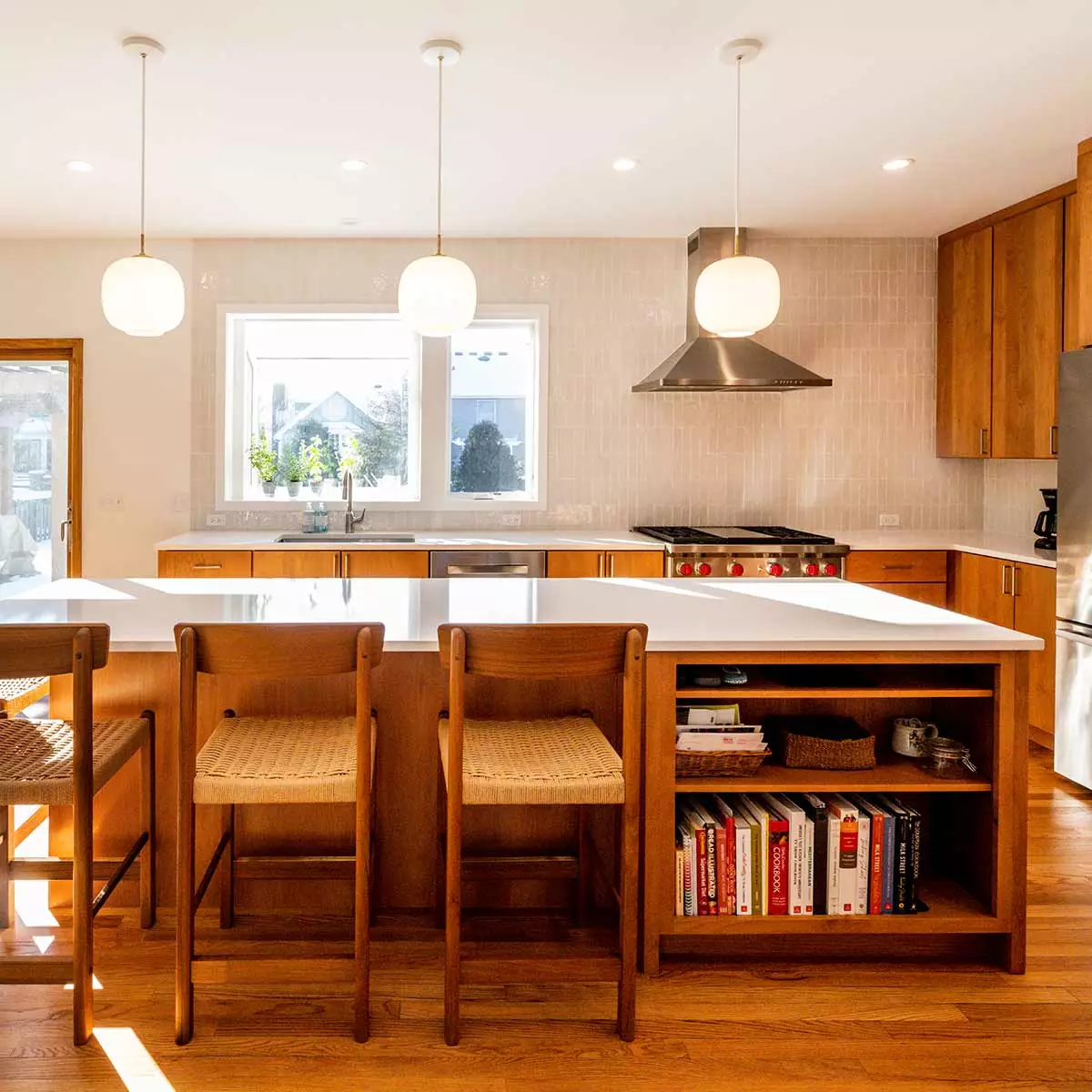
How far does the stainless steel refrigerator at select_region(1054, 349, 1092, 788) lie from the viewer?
12.1 feet

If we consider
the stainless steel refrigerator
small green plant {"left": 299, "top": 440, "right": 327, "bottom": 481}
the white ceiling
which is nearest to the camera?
the white ceiling

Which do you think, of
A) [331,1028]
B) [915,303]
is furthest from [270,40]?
[915,303]

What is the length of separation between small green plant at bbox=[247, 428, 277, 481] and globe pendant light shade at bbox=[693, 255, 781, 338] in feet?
10.6

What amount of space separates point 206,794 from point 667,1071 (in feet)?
3.53

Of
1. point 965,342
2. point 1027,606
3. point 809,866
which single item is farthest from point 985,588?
point 809,866

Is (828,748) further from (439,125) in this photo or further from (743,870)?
(439,125)

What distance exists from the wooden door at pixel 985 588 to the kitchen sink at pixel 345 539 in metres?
2.65

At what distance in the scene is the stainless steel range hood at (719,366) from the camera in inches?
187

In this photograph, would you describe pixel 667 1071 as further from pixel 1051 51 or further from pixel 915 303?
pixel 915 303

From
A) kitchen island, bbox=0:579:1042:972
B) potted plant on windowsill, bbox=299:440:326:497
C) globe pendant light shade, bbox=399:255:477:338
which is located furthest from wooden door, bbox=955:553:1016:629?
potted plant on windowsill, bbox=299:440:326:497

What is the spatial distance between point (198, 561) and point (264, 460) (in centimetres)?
85

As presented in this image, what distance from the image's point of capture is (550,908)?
2.66 metres

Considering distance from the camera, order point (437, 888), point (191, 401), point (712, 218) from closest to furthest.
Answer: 1. point (437, 888)
2. point (712, 218)
3. point (191, 401)

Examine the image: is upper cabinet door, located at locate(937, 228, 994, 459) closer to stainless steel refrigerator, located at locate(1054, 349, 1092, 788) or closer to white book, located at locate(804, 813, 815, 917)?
stainless steel refrigerator, located at locate(1054, 349, 1092, 788)
